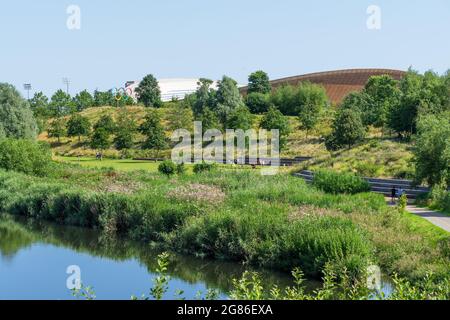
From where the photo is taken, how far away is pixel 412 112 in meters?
39.7

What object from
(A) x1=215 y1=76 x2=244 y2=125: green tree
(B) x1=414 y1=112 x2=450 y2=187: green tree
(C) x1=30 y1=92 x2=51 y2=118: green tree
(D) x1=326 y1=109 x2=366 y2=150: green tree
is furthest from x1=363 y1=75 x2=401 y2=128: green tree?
(C) x1=30 y1=92 x2=51 y2=118: green tree

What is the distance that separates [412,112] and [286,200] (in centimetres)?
1927

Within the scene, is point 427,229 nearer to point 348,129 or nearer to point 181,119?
point 348,129

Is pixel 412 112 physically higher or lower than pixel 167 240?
higher

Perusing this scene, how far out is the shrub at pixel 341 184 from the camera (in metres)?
27.6

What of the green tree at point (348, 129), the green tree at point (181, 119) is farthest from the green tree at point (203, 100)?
the green tree at point (348, 129)

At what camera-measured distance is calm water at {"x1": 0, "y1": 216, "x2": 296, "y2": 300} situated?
17.4 meters

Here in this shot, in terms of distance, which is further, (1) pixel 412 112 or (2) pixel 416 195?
(1) pixel 412 112

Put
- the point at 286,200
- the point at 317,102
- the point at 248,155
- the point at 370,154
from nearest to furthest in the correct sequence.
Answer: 1. the point at 286,200
2. the point at 370,154
3. the point at 248,155
4. the point at 317,102

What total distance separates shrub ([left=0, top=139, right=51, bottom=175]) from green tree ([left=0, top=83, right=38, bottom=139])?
1597 centimetres

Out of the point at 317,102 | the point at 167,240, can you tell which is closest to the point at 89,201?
the point at 167,240
